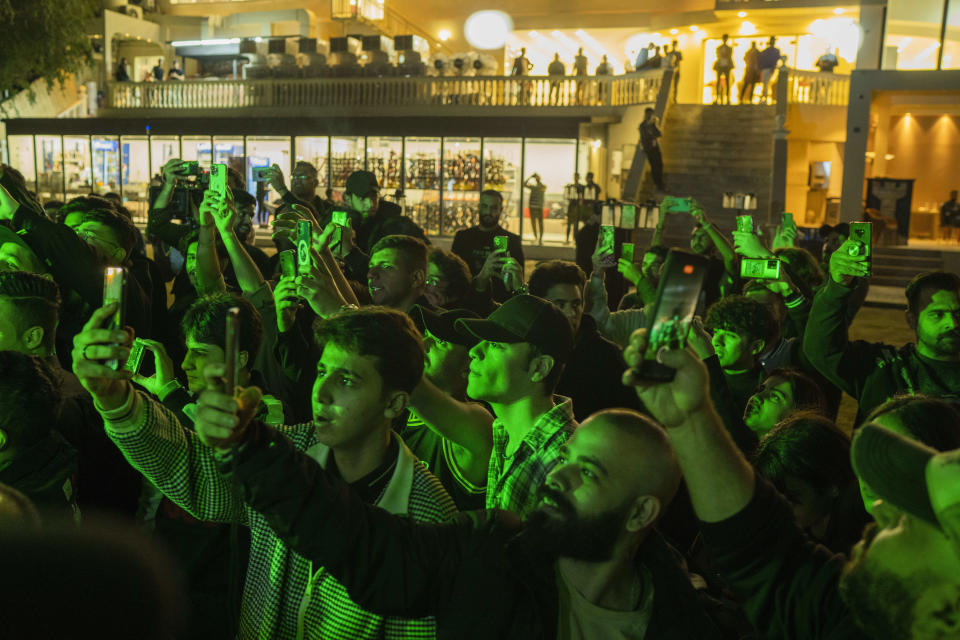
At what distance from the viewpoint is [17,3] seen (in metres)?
23.2

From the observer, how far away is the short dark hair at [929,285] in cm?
429

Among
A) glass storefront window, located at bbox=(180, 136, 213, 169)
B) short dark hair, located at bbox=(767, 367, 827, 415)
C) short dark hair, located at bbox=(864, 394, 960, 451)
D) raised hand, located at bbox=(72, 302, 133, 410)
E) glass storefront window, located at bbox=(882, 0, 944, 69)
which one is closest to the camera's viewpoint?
raised hand, located at bbox=(72, 302, 133, 410)

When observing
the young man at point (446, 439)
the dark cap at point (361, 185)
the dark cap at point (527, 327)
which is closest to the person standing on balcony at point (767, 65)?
the dark cap at point (361, 185)

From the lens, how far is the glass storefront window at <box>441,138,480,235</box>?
26438mm

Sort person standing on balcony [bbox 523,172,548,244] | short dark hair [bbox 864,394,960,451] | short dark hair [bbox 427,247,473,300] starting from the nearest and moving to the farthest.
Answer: short dark hair [bbox 864,394,960,451]
short dark hair [bbox 427,247,473,300]
person standing on balcony [bbox 523,172,548,244]

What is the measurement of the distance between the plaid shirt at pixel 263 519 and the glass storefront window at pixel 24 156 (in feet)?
105

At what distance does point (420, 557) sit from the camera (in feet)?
6.74

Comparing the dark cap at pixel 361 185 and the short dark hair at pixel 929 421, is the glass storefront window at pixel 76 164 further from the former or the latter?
the short dark hair at pixel 929 421

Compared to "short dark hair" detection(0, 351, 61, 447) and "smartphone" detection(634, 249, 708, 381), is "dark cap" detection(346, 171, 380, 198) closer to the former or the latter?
"short dark hair" detection(0, 351, 61, 447)

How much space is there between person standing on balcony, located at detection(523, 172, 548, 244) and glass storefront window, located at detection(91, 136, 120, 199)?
14.1 m

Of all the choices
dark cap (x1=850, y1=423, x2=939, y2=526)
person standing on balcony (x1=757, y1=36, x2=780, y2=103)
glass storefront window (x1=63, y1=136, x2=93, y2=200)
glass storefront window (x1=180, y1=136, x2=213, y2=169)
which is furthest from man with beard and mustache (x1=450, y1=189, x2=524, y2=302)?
glass storefront window (x1=63, y1=136, x2=93, y2=200)

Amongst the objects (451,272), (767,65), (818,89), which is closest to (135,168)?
(767,65)

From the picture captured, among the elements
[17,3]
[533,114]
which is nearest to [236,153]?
[17,3]

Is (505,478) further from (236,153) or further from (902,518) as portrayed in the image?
(236,153)
